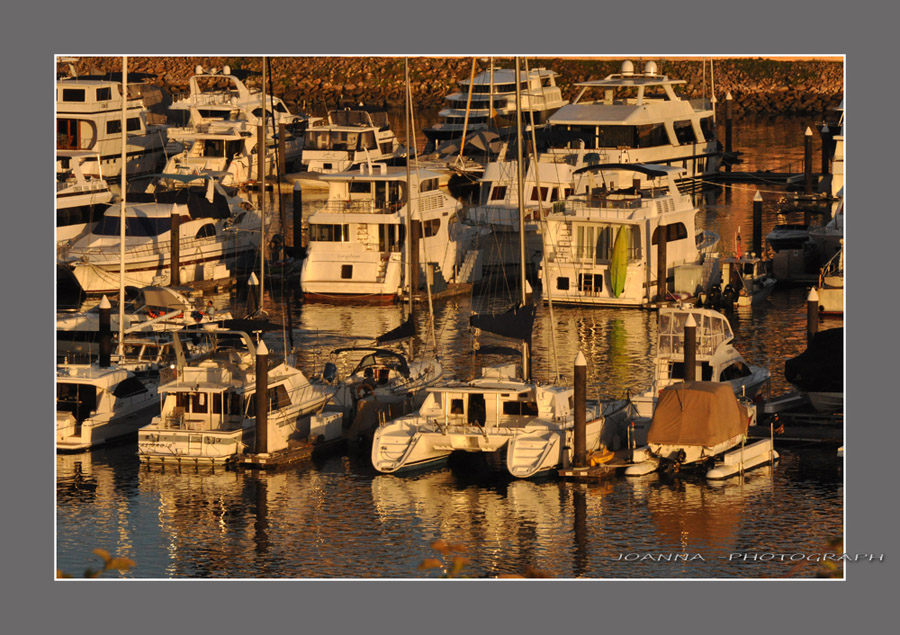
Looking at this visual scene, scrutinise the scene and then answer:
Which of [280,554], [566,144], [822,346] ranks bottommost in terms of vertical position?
[280,554]

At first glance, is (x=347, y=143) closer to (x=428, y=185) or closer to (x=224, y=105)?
(x=224, y=105)

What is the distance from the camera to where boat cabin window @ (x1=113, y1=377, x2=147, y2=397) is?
4119cm

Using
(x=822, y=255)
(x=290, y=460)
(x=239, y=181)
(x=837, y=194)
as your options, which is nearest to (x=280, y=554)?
(x=290, y=460)

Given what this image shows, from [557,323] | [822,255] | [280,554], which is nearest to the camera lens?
[280,554]

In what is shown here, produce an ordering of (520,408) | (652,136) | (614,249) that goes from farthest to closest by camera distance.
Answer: (652,136), (614,249), (520,408)

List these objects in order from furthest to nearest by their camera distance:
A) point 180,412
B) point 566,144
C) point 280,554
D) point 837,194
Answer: point 566,144 → point 837,194 → point 180,412 → point 280,554

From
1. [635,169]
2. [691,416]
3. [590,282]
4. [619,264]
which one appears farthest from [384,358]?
[635,169]

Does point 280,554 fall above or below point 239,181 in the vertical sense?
below

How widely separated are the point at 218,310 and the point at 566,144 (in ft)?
68.0

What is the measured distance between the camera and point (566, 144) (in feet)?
232

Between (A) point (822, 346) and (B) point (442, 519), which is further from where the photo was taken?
(A) point (822, 346)

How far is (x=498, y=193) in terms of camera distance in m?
62.3

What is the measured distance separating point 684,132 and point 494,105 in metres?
9.80

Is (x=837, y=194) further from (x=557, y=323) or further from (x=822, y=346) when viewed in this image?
(x=822, y=346)
